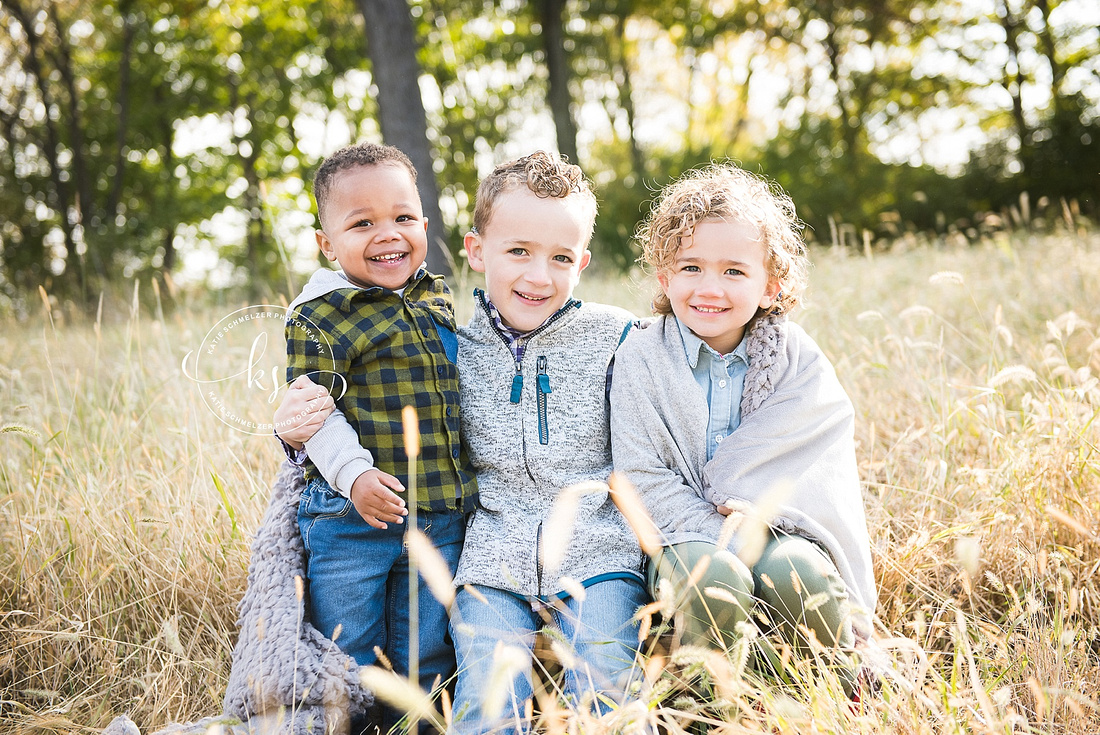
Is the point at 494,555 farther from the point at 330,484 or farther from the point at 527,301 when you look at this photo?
the point at 527,301

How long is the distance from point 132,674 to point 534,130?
14.4 m

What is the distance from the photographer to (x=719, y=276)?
6.97ft

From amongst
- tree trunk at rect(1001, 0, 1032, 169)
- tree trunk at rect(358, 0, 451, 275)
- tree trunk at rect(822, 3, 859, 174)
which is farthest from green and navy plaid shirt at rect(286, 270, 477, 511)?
tree trunk at rect(1001, 0, 1032, 169)

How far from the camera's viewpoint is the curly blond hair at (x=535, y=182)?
7.05ft

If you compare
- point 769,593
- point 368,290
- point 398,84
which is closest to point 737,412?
point 769,593

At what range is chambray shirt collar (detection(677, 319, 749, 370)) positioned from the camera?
85.4 inches

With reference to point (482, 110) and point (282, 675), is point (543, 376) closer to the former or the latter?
point (282, 675)

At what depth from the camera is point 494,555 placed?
6.67 ft

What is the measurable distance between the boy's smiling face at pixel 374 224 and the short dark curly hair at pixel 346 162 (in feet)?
0.05

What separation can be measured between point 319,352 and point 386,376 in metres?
0.19

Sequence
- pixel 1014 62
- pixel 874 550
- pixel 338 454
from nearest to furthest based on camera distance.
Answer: pixel 338 454, pixel 874 550, pixel 1014 62

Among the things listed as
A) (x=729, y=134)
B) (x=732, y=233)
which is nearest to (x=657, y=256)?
(x=732, y=233)

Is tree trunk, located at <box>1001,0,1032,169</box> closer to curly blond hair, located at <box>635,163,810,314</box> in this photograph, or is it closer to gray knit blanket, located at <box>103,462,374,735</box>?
curly blond hair, located at <box>635,163,810,314</box>

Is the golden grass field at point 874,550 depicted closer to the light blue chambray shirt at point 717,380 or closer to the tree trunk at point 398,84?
the light blue chambray shirt at point 717,380
